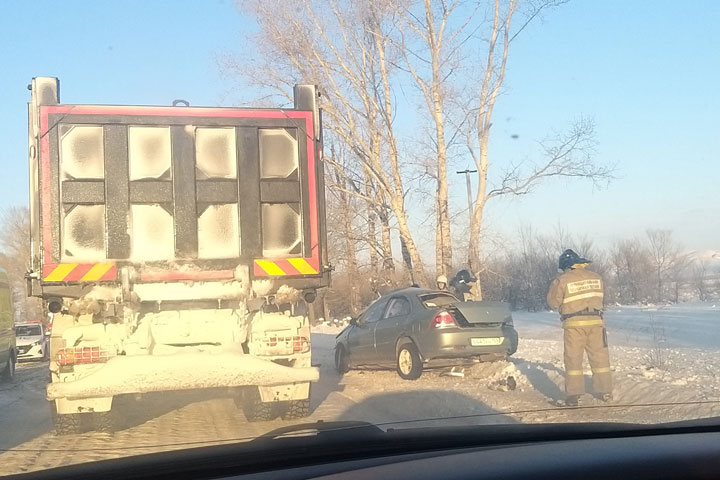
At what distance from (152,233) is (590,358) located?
16.8ft

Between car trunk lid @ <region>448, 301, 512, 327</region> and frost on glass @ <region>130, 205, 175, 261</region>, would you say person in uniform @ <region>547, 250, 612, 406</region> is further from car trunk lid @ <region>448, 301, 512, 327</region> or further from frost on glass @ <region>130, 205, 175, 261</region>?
frost on glass @ <region>130, 205, 175, 261</region>

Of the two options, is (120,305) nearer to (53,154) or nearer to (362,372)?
(53,154)

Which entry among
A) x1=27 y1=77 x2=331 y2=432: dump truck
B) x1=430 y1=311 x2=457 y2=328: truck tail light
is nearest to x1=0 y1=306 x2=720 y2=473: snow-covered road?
x1=27 y1=77 x2=331 y2=432: dump truck

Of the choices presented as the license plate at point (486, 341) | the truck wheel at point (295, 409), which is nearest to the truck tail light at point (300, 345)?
the truck wheel at point (295, 409)

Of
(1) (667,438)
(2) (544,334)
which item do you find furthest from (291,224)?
(2) (544,334)

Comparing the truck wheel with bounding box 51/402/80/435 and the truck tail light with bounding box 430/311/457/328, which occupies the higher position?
the truck tail light with bounding box 430/311/457/328

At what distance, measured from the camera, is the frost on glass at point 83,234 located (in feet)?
21.9

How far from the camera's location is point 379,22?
72.2 feet

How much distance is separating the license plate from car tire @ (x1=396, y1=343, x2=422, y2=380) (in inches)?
34.0

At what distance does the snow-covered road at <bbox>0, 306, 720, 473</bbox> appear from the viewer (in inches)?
154

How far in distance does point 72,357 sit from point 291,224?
2.50 meters

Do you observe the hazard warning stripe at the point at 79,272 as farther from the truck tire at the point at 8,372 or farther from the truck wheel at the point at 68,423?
the truck tire at the point at 8,372

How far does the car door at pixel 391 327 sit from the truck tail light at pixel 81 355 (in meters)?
5.42

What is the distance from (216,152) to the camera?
7105 mm
